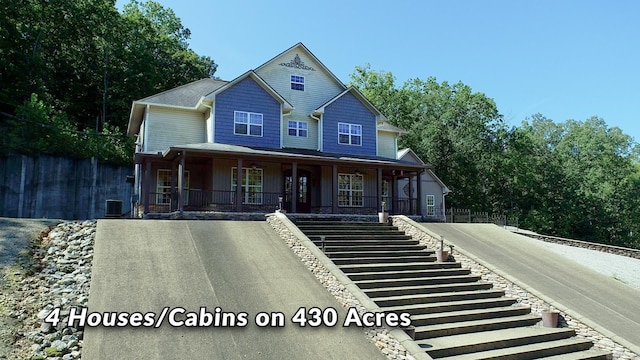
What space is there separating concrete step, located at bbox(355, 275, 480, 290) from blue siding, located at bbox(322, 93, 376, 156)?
36.2 ft

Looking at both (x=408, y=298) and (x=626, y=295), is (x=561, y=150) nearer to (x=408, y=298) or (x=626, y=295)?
(x=626, y=295)

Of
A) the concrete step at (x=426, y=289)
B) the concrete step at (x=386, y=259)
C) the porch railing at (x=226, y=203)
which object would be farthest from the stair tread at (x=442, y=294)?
the porch railing at (x=226, y=203)

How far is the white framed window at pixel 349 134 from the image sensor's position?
70.5ft

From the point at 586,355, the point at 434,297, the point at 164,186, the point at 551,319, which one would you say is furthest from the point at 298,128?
the point at 586,355

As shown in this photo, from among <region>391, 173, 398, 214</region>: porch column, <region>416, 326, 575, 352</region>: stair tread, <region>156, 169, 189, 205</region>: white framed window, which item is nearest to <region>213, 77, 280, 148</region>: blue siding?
<region>156, 169, 189, 205</region>: white framed window

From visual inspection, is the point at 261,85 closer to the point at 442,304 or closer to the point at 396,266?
the point at 396,266

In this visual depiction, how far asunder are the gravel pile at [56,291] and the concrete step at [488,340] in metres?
5.97

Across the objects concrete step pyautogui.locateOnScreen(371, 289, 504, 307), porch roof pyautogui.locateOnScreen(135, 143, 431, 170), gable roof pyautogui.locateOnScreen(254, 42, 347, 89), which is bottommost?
concrete step pyautogui.locateOnScreen(371, 289, 504, 307)

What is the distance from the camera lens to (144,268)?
29.6 feet

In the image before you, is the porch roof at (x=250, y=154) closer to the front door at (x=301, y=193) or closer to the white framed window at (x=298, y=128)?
the white framed window at (x=298, y=128)

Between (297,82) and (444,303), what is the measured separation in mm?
14659

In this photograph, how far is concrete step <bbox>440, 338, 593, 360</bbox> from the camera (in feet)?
25.3

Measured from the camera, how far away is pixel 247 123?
19250 mm

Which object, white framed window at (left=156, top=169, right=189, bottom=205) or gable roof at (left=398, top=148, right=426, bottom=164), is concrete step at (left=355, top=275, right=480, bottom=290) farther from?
gable roof at (left=398, top=148, right=426, bottom=164)
